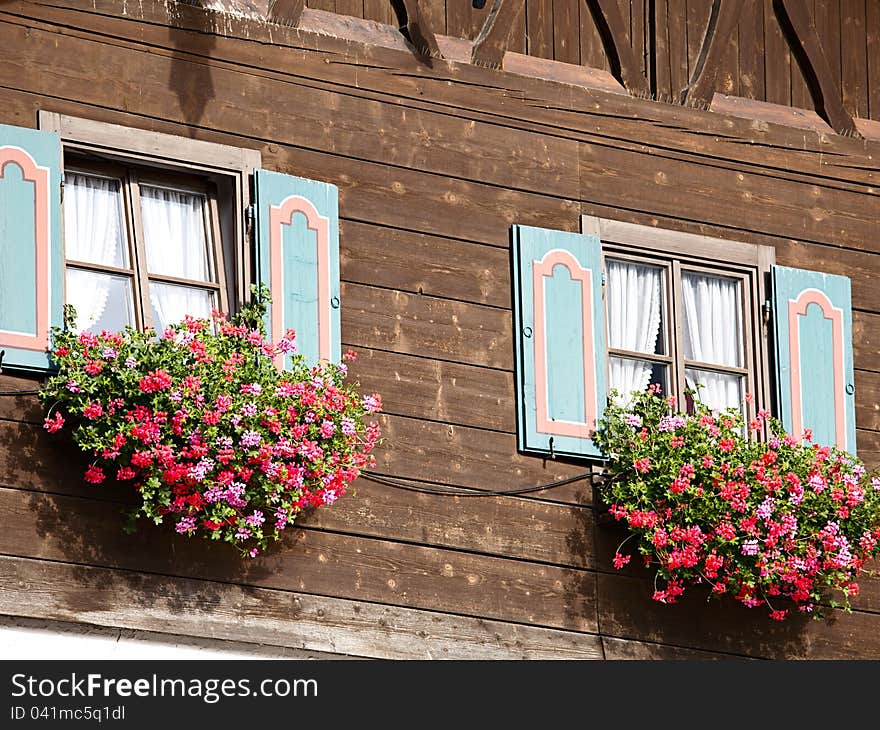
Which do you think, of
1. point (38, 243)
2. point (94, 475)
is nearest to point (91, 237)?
point (38, 243)

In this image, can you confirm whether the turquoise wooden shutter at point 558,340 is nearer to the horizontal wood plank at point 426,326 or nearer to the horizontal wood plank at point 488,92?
the horizontal wood plank at point 426,326

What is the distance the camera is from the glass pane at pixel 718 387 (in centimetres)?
1205

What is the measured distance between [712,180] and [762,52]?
0.96 meters

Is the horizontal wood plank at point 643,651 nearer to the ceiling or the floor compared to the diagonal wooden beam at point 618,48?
nearer to the floor

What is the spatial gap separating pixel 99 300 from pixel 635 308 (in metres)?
2.96

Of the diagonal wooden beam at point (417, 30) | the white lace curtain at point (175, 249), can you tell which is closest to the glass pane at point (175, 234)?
the white lace curtain at point (175, 249)

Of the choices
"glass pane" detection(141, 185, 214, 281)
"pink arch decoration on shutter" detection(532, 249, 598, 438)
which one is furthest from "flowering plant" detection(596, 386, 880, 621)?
"glass pane" detection(141, 185, 214, 281)

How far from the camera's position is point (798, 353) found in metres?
12.2

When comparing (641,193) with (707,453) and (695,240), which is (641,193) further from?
(707,453)

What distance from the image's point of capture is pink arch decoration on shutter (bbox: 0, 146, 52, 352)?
10.3 metres

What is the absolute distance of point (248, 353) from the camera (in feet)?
34.5

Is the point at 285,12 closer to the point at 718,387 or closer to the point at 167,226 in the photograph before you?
the point at 167,226

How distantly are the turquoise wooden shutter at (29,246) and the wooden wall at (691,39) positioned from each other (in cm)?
203

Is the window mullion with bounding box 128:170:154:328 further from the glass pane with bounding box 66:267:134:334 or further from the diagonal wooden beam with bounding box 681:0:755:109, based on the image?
the diagonal wooden beam with bounding box 681:0:755:109
